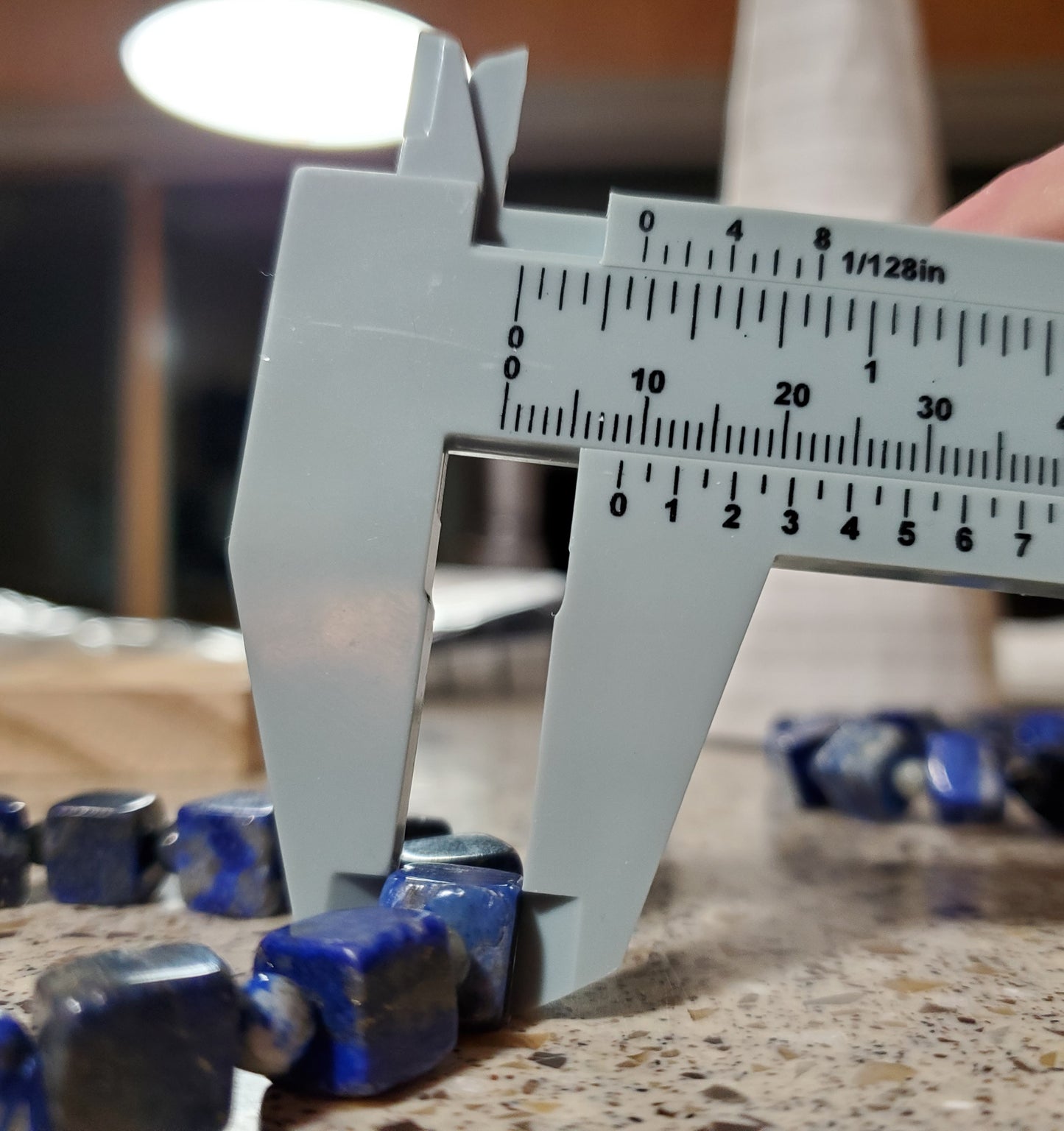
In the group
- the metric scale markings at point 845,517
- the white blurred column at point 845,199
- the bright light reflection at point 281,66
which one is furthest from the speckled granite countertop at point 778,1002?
the bright light reflection at point 281,66

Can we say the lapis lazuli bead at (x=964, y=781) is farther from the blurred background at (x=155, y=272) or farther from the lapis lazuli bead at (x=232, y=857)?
the blurred background at (x=155, y=272)

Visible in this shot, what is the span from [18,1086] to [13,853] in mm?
266

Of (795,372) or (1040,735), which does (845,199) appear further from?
(795,372)

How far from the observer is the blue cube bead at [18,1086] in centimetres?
30

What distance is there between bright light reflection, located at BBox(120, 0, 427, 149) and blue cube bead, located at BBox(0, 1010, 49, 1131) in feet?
3.63

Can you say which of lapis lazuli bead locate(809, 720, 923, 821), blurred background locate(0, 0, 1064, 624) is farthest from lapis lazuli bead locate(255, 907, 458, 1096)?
blurred background locate(0, 0, 1064, 624)

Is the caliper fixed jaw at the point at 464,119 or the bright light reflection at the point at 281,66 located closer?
the caliper fixed jaw at the point at 464,119

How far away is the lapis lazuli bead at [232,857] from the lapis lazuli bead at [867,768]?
1.55ft

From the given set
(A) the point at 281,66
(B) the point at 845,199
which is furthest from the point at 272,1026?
(A) the point at 281,66

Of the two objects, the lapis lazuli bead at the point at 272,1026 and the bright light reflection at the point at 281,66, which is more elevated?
the bright light reflection at the point at 281,66

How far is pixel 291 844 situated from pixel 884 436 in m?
0.33

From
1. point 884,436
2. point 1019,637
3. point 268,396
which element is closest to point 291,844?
point 268,396

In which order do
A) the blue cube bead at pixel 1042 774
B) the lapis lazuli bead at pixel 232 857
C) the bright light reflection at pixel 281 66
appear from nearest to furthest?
the lapis lazuli bead at pixel 232 857, the blue cube bead at pixel 1042 774, the bright light reflection at pixel 281 66

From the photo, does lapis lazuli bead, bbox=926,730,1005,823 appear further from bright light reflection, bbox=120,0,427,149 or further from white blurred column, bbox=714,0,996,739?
bright light reflection, bbox=120,0,427,149
